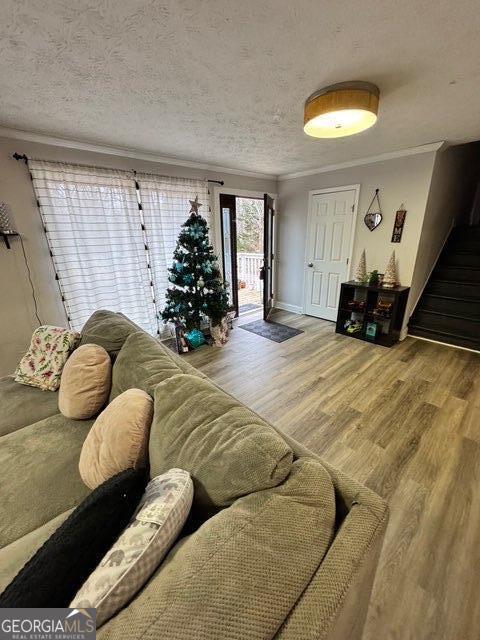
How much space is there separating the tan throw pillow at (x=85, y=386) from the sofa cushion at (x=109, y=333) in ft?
0.56

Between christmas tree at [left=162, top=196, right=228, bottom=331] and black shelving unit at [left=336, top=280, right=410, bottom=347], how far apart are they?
6.00 ft

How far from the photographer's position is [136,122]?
2.13 m

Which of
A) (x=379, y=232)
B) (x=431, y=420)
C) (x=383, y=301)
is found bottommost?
(x=431, y=420)

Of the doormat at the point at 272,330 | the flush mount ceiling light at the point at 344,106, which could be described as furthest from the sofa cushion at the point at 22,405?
the doormat at the point at 272,330

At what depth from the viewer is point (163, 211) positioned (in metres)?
3.21

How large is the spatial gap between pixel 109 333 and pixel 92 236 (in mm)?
1552

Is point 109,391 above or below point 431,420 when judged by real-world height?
above

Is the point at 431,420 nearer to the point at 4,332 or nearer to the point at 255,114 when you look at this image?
the point at 255,114

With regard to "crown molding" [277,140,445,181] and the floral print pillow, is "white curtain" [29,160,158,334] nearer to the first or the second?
the floral print pillow

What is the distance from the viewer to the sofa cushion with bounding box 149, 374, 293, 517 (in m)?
0.73

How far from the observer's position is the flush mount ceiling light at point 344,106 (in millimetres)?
1522

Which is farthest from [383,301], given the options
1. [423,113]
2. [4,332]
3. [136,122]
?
[4,332]

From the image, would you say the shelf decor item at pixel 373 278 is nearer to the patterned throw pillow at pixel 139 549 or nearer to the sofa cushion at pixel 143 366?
the sofa cushion at pixel 143 366

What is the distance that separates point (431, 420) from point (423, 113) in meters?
2.46
